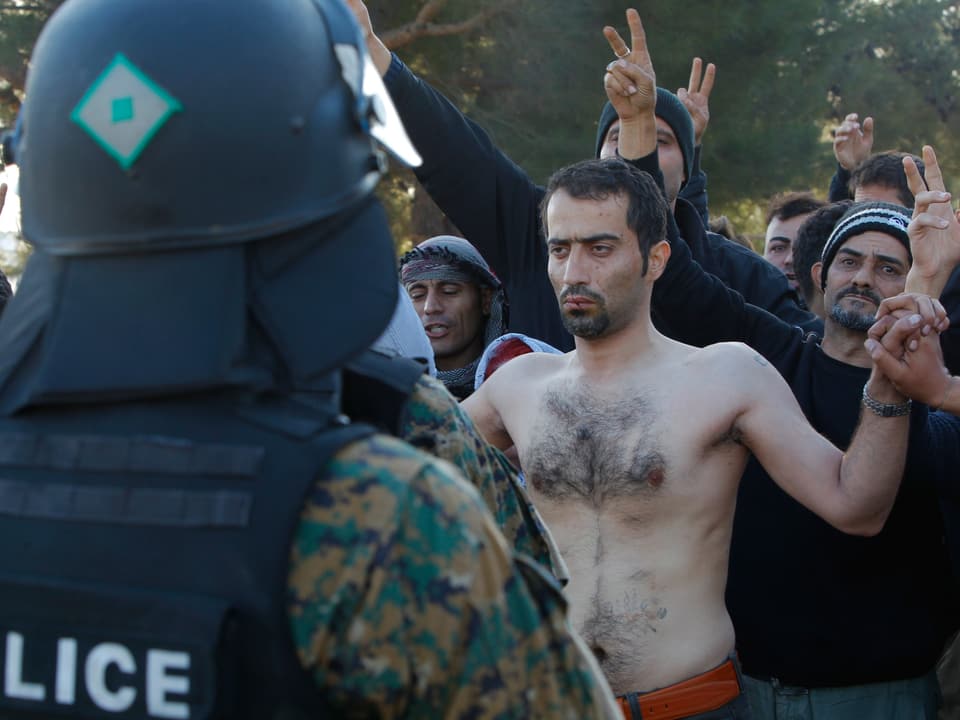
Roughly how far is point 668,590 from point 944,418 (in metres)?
0.99

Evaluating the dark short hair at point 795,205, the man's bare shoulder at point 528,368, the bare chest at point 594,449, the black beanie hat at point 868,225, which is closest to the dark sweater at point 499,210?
the black beanie hat at point 868,225

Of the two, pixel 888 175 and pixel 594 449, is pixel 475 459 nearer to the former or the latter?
pixel 594 449

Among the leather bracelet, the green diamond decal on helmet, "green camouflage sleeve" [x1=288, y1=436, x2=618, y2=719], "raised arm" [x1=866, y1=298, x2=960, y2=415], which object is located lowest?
the leather bracelet

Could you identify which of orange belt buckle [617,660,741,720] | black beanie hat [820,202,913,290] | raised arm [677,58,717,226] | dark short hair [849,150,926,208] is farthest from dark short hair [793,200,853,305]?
orange belt buckle [617,660,741,720]

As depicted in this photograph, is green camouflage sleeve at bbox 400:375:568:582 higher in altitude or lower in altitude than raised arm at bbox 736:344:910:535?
higher

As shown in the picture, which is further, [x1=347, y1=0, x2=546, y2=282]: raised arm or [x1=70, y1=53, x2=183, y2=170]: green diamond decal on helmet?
[x1=347, y1=0, x2=546, y2=282]: raised arm

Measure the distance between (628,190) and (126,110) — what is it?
2.39 metres

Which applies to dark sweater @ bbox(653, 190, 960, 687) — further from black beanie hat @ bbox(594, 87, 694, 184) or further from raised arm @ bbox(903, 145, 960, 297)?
black beanie hat @ bbox(594, 87, 694, 184)

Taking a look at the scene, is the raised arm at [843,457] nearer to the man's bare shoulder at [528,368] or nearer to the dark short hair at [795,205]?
the man's bare shoulder at [528,368]

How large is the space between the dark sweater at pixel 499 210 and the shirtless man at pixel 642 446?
2.54 ft

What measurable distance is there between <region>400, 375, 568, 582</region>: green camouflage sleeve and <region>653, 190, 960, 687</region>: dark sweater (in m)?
1.78

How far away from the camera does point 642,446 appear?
3.09 meters

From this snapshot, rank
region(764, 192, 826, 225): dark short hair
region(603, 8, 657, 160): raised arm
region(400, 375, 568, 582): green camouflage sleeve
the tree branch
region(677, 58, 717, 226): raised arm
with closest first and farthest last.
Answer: region(400, 375, 568, 582): green camouflage sleeve → region(603, 8, 657, 160): raised arm → region(677, 58, 717, 226): raised arm → region(764, 192, 826, 225): dark short hair → the tree branch

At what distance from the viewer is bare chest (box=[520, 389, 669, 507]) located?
10.0 feet
